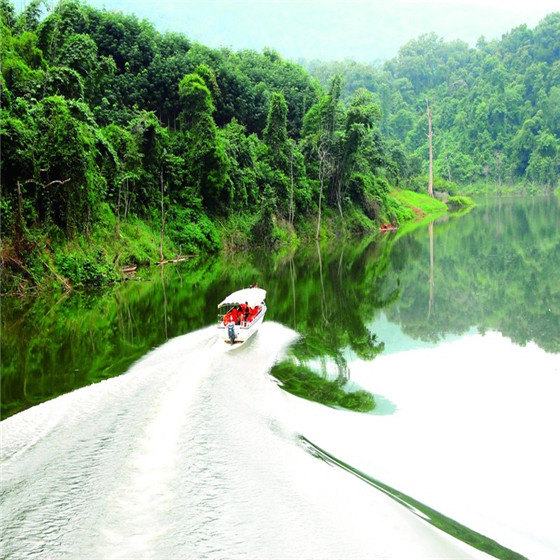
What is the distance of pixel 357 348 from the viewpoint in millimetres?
15461

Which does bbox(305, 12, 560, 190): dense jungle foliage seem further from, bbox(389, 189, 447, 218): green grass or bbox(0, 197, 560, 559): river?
bbox(0, 197, 560, 559): river

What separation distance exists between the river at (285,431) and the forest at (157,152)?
5124mm

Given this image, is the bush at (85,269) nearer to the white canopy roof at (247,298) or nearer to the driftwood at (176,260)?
the driftwood at (176,260)

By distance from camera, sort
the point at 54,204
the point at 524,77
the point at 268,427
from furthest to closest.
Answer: the point at 524,77 < the point at 54,204 < the point at 268,427

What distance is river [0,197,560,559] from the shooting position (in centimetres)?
690

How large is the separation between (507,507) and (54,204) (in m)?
21.9

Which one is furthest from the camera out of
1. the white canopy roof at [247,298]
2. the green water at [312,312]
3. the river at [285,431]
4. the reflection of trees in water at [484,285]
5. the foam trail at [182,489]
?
the reflection of trees in water at [484,285]

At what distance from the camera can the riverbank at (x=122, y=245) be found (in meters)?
22.4

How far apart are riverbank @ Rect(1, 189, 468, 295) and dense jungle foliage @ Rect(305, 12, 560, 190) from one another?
40.5 meters

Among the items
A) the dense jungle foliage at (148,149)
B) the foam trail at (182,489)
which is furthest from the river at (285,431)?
the dense jungle foliage at (148,149)

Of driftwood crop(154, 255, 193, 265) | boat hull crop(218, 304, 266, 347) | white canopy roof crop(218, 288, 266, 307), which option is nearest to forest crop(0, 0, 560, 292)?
driftwood crop(154, 255, 193, 265)

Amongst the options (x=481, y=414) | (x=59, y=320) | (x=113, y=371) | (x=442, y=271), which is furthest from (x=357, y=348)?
(x=442, y=271)

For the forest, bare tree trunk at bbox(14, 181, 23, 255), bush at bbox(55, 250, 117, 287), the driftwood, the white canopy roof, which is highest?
the forest

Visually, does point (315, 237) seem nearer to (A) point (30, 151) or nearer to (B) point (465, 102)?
(A) point (30, 151)
